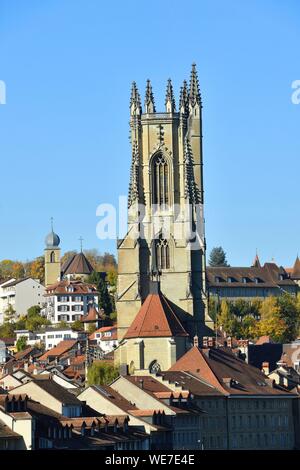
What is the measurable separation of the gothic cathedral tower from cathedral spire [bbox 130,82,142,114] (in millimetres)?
71

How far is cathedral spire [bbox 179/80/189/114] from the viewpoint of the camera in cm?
15694

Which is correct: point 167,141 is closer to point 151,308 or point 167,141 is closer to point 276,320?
point 151,308

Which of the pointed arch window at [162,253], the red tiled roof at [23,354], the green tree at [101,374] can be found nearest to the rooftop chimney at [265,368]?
the pointed arch window at [162,253]

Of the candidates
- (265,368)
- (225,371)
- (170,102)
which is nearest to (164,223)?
(170,102)

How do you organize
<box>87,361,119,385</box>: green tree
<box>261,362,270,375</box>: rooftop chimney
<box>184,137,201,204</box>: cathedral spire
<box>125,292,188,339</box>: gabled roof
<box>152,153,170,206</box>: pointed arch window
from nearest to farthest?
1. <box>87,361,119,385</box>: green tree
2. <box>125,292,188,339</box>: gabled roof
3. <box>261,362,270,375</box>: rooftop chimney
4. <box>184,137,201,204</box>: cathedral spire
5. <box>152,153,170,206</box>: pointed arch window

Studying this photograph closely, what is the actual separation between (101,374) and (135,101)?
2295cm

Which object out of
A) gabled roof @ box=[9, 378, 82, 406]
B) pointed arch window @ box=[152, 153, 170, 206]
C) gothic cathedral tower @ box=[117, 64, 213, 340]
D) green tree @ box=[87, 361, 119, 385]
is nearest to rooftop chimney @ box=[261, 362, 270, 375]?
gothic cathedral tower @ box=[117, 64, 213, 340]

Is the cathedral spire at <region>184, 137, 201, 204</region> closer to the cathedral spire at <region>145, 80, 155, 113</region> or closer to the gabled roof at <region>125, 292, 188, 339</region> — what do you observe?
the cathedral spire at <region>145, 80, 155, 113</region>

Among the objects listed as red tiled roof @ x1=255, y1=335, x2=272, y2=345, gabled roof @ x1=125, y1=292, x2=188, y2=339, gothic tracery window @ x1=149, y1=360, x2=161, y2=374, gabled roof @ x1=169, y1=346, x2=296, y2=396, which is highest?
red tiled roof @ x1=255, y1=335, x2=272, y2=345

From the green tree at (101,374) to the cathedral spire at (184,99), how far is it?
20.7 metres

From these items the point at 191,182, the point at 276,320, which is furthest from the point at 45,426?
the point at 276,320

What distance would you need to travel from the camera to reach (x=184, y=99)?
A: 158500 mm

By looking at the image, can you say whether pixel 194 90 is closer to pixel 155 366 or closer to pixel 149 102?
pixel 149 102

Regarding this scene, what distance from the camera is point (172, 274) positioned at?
152000 millimetres
